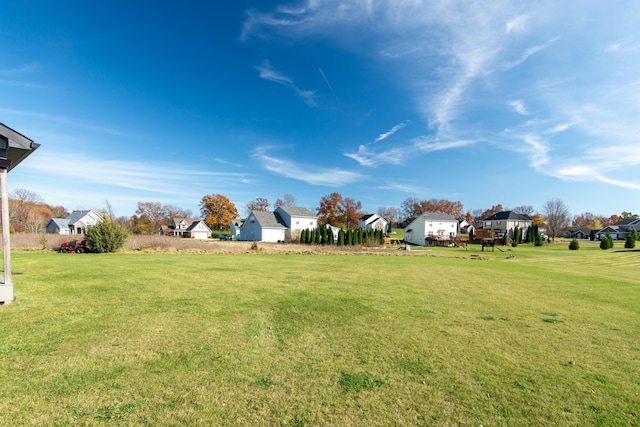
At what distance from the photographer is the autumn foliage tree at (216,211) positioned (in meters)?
69.1

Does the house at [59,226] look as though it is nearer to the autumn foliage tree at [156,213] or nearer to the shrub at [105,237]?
the autumn foliage tree at [156,213]

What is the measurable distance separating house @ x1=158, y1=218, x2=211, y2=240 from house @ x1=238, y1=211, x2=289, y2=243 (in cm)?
1988

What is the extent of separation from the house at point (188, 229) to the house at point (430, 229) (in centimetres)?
4401

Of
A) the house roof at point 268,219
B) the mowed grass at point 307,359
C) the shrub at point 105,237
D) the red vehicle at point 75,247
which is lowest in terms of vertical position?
the mowed grass at point 307,359

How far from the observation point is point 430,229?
163 ft

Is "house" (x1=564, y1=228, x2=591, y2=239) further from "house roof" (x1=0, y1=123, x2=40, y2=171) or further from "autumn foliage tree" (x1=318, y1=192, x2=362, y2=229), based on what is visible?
"house roof" (x1=0, y1=123, x2=40, y2=171)

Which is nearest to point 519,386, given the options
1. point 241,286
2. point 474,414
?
point 474,414

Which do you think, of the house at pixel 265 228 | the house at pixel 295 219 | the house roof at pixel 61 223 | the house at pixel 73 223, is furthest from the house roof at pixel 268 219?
the house roof at pixel 61 223

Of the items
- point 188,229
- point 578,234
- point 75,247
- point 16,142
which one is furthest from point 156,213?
point 578,234

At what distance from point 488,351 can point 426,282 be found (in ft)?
21.8

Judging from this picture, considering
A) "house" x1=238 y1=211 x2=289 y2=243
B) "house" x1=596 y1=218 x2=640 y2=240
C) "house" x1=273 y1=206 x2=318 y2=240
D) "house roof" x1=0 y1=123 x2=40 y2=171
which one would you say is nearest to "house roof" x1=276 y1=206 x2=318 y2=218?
"house" x1=273 y1=206 x2=318 y2=240

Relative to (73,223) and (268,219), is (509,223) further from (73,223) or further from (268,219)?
(73,223)

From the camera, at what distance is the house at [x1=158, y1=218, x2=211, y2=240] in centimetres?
6297

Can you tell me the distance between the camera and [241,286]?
9.16 metres
